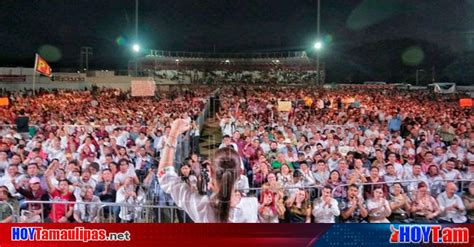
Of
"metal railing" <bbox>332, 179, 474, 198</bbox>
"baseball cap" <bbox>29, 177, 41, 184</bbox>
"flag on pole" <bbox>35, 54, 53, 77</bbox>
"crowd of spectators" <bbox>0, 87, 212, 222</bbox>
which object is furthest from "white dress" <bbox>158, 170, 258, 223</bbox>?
"flag on pole" <bbox>35, 54, 53, 77</bbox>

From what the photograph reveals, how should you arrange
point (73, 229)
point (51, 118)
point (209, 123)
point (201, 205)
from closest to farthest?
point (201, 205) → point (73, 229) → point (51, 118) → point (209, 123)

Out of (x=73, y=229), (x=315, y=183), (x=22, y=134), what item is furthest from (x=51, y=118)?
(x=315, y=183)

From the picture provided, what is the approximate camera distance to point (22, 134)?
Answer: 1127 centimetres

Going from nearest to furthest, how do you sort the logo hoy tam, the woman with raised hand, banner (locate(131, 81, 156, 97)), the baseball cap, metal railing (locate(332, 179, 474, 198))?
the woman with raised hand < the logo hoy tam < metal railing (locate(332, 179, 474, 198)) < the baseball cap < banner (locate(131, 81, 156, 97))

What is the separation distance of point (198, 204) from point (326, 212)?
2094 mm

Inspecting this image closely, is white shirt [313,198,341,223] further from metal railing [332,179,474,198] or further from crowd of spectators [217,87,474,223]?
metal railing [332,179,474,198]

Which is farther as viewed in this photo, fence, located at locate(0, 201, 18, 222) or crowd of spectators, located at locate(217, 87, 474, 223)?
crowd of spectators, located at locate(217, 87, 474, 223)

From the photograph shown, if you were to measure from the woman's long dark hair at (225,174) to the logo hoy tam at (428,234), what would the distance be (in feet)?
8.14

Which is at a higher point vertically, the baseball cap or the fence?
the baseball cap

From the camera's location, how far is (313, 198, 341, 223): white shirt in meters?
6.23

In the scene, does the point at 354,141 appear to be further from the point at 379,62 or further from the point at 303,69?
the point at 379,62

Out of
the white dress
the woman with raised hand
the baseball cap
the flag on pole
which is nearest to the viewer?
the woman with raised hand

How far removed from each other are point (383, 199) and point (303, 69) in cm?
4580

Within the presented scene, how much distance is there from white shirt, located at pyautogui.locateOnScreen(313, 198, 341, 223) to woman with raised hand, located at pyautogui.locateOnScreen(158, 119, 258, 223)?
4.21 feet
